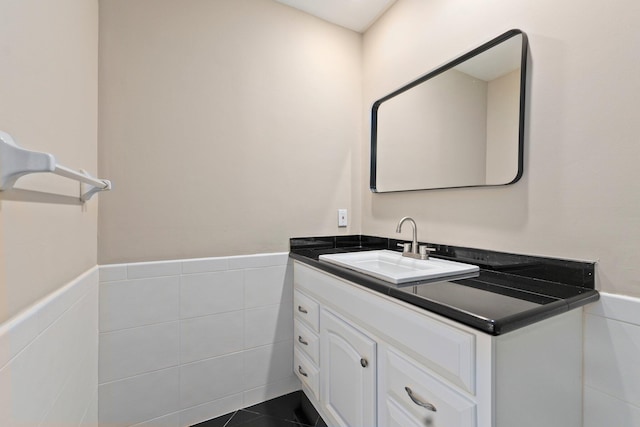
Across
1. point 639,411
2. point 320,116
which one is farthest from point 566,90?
point 320,116

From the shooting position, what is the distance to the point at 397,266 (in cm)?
149

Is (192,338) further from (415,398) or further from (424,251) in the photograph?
(424,251)

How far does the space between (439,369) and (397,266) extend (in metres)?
0.71

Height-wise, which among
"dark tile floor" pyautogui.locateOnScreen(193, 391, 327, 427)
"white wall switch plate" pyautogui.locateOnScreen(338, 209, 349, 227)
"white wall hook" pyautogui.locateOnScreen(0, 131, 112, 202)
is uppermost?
"white wall hook" pyautogui.locateOnScreen(0, 131, 112, 202)

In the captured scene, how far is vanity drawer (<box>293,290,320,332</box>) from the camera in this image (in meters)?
1.49

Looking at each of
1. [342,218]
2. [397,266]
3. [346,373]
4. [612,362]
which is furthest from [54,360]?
[612,362]

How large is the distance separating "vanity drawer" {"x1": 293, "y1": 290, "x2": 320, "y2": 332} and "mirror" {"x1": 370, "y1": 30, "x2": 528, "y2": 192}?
2.76 feet

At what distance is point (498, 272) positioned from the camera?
3.95 ft

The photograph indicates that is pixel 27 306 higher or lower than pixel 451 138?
lower

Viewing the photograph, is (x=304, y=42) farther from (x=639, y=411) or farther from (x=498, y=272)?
(x=639, y=411)

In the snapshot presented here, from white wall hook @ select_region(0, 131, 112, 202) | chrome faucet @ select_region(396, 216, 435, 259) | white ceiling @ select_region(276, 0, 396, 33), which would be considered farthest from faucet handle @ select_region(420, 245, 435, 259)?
white ceiling @ select_region(276, 0, 396, 33)

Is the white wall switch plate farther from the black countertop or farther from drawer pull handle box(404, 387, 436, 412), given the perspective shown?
drawer pull handle box(404, 387, 436, 412)

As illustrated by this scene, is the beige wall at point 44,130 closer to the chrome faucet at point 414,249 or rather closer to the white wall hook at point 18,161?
the white wall hook at point 18,161

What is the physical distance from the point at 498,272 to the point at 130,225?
171 cm
